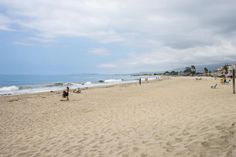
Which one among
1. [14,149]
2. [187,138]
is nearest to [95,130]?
[14,149]

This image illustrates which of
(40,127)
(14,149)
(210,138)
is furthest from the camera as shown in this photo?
(40,127)

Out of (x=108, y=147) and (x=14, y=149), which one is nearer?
(x=108, y=147)

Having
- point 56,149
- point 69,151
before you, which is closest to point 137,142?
point 69,151

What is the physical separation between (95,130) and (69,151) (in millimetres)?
2283

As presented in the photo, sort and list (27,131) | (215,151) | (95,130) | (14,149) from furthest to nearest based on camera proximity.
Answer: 1. (27,131)
2. (95,130)
3. (14,149)
4. (215,151)

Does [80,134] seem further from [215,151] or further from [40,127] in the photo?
[215,151]

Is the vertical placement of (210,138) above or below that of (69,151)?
above

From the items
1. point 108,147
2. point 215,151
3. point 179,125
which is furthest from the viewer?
point 179,125

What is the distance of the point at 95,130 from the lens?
849 cm

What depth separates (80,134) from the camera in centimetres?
804

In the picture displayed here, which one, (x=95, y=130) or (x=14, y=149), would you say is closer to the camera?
(x=14, y=149)

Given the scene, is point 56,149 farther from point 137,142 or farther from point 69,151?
point 137,142

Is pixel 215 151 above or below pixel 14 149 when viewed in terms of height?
above

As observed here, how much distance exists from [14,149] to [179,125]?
501cm
